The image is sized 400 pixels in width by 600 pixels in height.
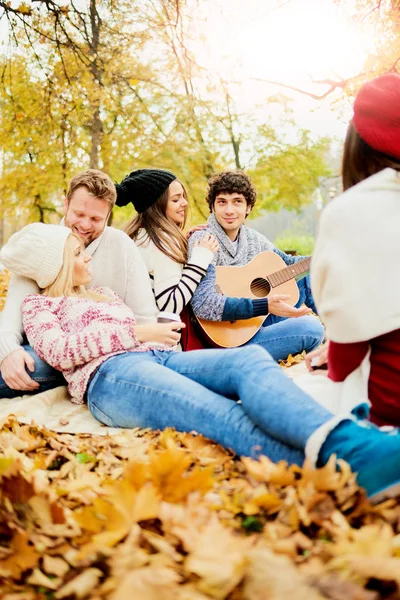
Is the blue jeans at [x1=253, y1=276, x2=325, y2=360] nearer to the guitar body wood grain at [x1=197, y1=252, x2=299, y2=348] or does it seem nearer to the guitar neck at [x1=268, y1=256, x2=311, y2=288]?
the guitar body wood grain at [x1=197, y1=252, x2=299, y2=348]

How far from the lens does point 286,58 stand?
10.9m

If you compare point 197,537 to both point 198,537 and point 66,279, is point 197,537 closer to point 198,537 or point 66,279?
point 198,537

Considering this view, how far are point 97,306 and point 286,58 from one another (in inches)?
377

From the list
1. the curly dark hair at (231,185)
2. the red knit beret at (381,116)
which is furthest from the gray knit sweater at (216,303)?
the red knit beret at (381,116)

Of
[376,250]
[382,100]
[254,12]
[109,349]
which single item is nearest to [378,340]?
[376,250]

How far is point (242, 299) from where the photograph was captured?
3875 millimetres

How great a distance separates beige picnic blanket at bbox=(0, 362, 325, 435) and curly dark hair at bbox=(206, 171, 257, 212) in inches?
76.9

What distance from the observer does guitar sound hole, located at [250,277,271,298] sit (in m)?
4.38

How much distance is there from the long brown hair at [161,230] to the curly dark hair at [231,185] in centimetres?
59

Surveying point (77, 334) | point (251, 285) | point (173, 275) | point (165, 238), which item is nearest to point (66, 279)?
point (77, 334)

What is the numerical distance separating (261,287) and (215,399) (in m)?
2.37

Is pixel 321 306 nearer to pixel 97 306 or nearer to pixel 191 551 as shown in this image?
pixel 191 551

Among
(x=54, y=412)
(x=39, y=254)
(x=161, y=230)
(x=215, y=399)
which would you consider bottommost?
(x=54, y=412)

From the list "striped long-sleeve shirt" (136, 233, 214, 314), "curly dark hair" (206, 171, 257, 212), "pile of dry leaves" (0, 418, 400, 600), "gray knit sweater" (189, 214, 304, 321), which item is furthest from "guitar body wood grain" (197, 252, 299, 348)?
"pile of dry leaves" (0, 418, 400, 600)
